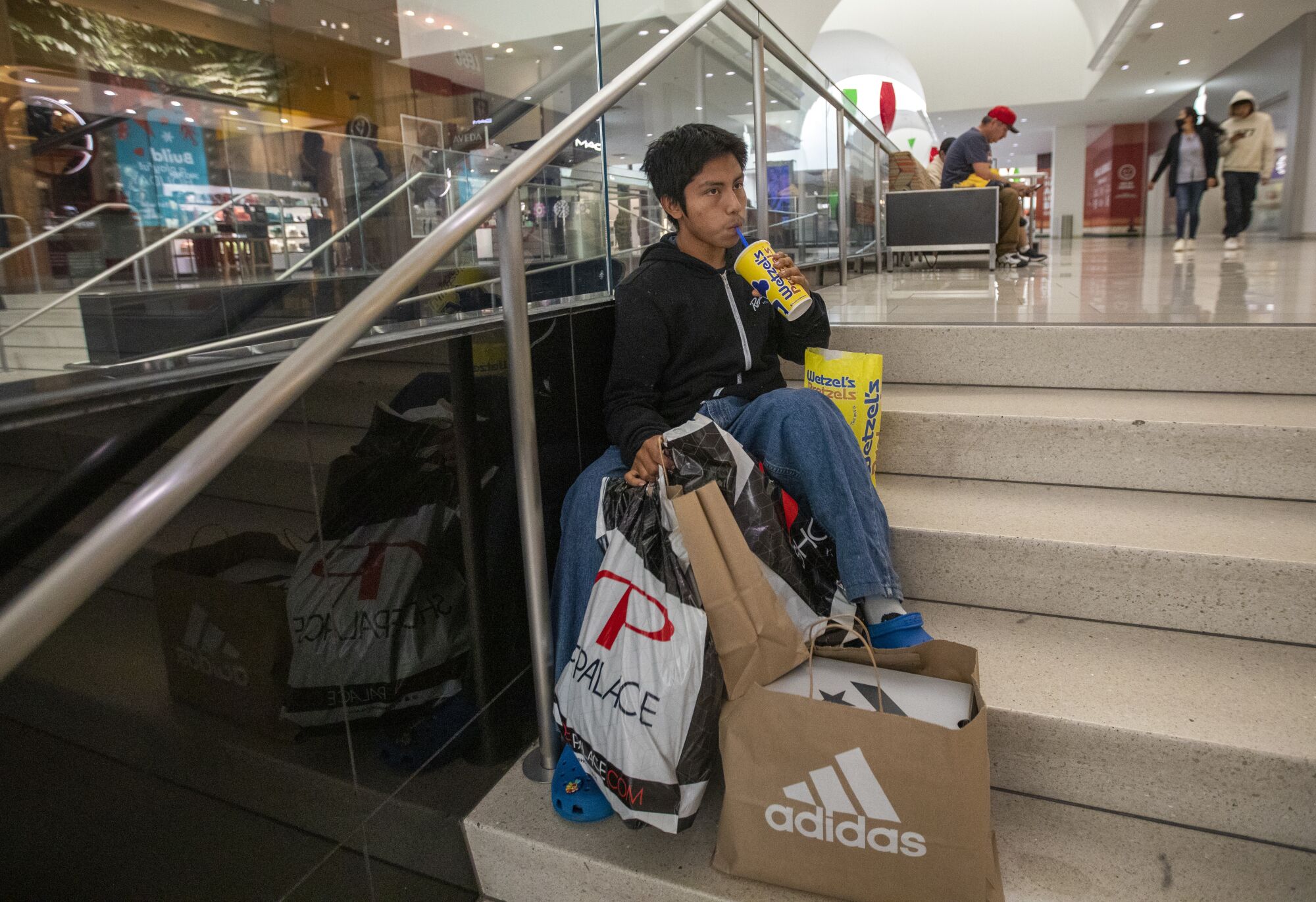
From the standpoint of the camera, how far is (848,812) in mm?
1123

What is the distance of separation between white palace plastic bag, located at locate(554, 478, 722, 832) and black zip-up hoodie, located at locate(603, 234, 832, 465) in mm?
336

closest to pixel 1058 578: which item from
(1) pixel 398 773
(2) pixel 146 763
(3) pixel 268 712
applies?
(1) pixel 398 773

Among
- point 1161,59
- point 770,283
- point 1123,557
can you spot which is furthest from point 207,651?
point 1161,59

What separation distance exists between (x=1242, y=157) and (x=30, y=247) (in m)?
10.8

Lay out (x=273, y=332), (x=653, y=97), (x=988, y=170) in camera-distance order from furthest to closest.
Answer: (x=988, y=170) < (x=653, y=97) < (x=273, y=332)

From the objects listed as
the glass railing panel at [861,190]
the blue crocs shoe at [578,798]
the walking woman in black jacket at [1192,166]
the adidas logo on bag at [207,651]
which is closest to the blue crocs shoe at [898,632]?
the blue crocs shoe at [578,798]

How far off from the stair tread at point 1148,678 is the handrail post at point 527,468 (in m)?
0.74

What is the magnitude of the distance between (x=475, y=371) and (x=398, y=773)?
640mm

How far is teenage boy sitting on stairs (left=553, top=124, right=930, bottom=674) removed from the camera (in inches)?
58.9

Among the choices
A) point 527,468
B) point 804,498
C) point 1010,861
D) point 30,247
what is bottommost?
point 1010,861

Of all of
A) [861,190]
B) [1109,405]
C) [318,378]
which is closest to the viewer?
[318,378]

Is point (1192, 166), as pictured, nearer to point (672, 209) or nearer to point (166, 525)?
point (672, 209)

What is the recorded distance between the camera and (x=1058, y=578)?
1630 mm

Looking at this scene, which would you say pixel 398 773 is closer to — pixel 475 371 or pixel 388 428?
pixel 388 428
